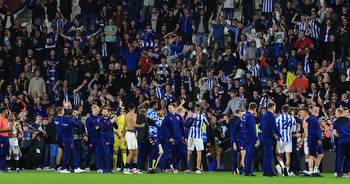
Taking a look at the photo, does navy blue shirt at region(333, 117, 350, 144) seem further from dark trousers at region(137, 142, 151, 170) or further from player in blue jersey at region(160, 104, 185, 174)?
dark trousers at region(137, 142, 151, 170)

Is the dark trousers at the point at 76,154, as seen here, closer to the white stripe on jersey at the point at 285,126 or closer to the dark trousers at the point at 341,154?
the white stripe on jersey at the point at 285,126

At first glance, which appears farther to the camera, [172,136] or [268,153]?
[172,136]

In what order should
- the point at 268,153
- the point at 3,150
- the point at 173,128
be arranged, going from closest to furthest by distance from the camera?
the point at 268,153
the point at 173,128
the point at 3,150

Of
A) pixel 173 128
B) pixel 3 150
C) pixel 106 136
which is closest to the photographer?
pixel 173 128

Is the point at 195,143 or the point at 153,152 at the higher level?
the point at 195,143

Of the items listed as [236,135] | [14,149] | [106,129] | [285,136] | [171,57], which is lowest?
[14,149]

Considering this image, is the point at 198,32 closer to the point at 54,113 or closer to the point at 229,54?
the point at 229,54

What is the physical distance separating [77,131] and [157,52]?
9145 mm

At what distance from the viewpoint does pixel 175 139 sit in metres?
33.7

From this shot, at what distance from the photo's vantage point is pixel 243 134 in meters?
33.4

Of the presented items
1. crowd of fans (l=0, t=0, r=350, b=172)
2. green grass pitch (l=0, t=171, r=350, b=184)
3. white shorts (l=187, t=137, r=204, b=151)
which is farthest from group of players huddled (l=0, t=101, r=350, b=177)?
crowd of fans (l=0, t=0, r=350, b=172)

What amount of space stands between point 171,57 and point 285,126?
11016mm

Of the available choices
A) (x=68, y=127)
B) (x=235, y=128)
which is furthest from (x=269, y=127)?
(x=68, y=127)

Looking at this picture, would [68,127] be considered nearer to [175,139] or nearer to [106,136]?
[106,136]
